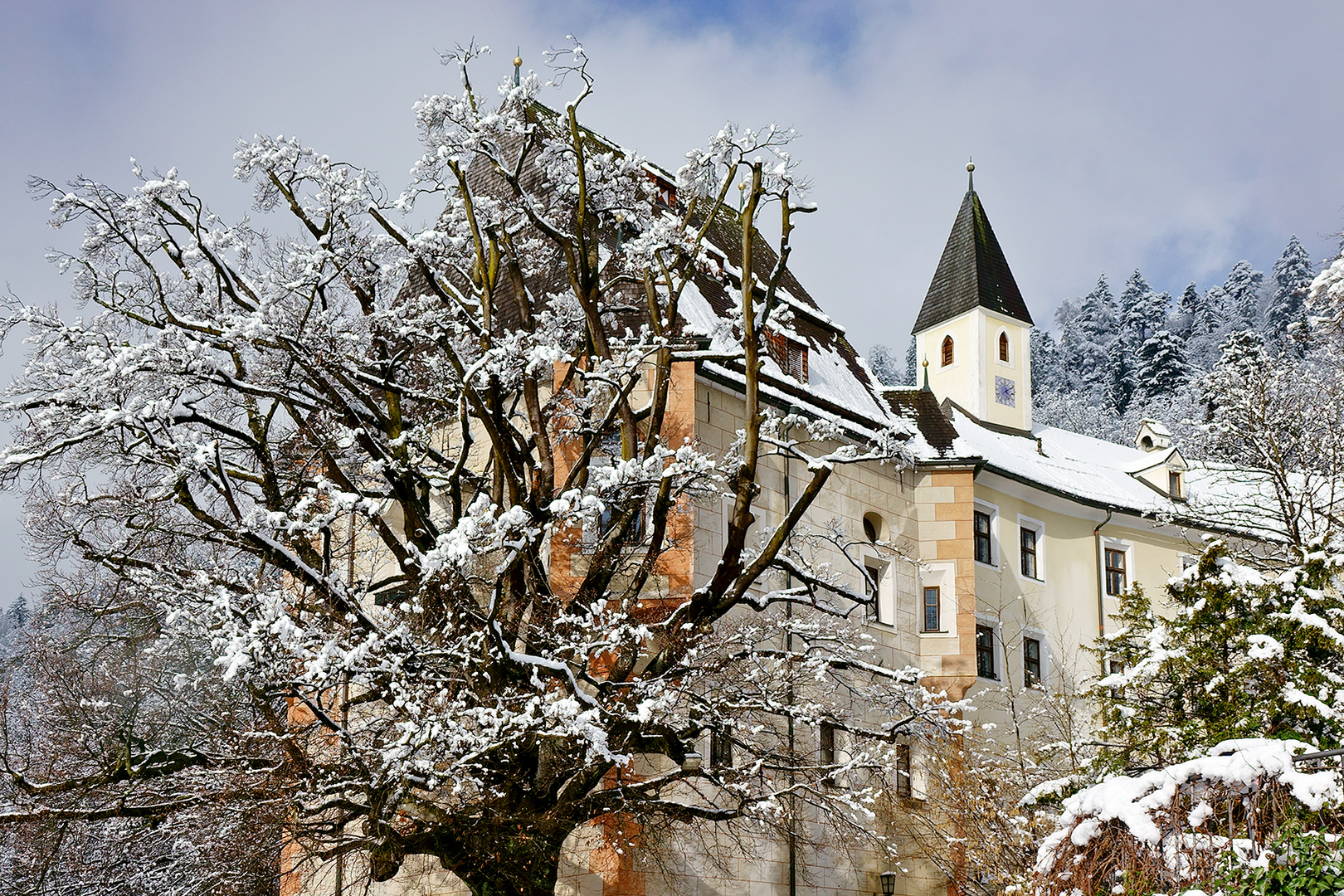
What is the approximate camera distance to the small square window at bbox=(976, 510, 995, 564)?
2639cm

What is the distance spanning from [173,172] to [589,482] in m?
5.76

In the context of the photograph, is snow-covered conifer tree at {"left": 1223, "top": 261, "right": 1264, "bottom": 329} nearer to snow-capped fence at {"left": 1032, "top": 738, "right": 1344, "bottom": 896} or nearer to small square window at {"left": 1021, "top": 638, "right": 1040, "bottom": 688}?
small square window at {"left": 1021, "top": 638, "right": 1040, "bottom": 688}

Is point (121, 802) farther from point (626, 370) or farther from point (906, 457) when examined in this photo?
point (906, 457)

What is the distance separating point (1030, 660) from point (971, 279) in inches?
456

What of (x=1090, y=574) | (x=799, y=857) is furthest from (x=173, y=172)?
(x=1090, y=574)

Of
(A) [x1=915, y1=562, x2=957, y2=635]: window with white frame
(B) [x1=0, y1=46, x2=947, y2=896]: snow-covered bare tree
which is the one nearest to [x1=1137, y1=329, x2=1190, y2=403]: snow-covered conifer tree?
(A) [x1=915, y1=562, x2=957, y2=635]: window with white frame

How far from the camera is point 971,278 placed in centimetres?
3494

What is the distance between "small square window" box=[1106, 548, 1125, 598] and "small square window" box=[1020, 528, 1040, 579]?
94.0 inches

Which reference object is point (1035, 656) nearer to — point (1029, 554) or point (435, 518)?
point (1029, 554)

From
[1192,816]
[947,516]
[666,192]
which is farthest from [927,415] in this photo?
[1192,816]

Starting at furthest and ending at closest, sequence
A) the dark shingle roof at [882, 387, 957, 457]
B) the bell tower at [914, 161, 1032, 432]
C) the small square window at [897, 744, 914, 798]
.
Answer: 1. the bell tower at [914, 161, 1032, 432]
2. the dark shingle roof at [882, 387, 957, 457]
3. the small square window at [897, 744, 914, 798]

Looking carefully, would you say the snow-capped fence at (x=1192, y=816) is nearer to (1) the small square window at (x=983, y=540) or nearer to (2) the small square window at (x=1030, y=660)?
(1) the small square window at (x=983, y=540)

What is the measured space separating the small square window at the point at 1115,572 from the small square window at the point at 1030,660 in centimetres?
306

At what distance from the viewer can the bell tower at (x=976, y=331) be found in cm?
3409
